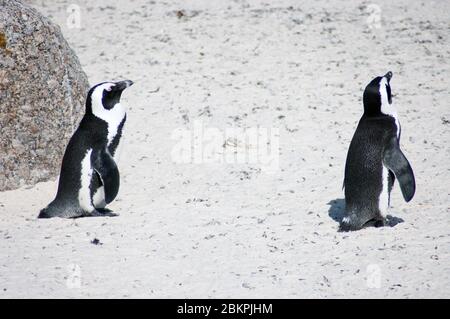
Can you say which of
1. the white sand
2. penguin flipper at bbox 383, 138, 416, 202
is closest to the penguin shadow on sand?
the white sand

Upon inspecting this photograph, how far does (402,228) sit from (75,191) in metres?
2.53

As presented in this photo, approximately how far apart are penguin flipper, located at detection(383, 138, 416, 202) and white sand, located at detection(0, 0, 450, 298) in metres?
0.30

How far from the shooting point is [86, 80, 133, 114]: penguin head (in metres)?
5.62

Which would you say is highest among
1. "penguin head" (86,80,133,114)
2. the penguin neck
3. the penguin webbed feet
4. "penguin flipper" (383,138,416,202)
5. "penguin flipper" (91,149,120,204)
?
"penguin head" (86,80,133,114)

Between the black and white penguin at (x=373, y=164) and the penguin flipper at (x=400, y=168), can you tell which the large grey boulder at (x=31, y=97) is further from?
the penguin flipper at (x=400, y=168)

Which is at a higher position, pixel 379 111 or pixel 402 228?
pixel 379 111

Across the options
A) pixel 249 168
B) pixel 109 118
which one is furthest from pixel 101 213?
pixel 249 168

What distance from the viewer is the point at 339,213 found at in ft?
17.6

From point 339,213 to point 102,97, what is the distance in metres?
2.13

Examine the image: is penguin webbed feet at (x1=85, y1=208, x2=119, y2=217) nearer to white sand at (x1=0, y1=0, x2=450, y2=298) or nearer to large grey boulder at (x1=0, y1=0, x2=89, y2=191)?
white sand at (x1=0, y1=0, x2=450, y2=298)

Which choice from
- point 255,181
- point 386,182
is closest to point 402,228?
point 386,182

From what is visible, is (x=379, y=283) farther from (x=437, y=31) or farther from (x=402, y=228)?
(x=437, y=31)

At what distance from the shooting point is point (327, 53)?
888 centimetres

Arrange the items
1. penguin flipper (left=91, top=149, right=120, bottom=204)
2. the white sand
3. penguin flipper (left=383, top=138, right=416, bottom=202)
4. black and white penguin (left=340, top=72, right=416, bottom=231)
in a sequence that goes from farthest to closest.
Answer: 1. penguin flipper (left=91, top=149, right=120, bottom=204)
2. black and white penguin (left=340, top=72, right=416, bottom=231)
3. penguin flipper (left=383, top=138, right=416, bottom=202)
4. the white sand
